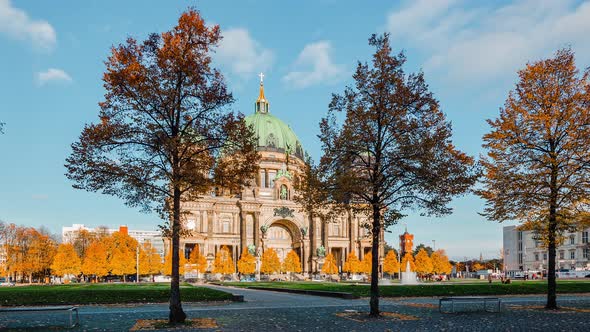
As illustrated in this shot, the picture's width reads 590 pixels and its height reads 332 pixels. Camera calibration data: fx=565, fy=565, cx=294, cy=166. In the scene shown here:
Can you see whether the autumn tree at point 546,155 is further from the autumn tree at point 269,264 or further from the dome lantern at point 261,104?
the dome lantern at point 261,104

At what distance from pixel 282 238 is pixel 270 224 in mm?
5594

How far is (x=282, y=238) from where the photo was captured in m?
121

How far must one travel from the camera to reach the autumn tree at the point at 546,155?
25.9m

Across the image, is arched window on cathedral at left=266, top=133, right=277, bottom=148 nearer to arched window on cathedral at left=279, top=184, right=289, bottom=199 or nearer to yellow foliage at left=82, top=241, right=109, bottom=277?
arched window on cathedral at left=279, top=184, right=289, bottom=199

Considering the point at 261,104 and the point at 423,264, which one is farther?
the point at 261,104

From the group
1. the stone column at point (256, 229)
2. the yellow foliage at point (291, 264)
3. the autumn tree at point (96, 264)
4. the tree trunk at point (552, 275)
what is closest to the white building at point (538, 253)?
the yellow foliage at point (291, 264)

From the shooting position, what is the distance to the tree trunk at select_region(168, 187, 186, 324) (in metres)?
20.1

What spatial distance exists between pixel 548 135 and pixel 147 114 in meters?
18.0

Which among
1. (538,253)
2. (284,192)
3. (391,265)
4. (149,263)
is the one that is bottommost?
(391,265)

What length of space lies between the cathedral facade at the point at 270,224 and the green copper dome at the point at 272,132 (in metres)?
0.23

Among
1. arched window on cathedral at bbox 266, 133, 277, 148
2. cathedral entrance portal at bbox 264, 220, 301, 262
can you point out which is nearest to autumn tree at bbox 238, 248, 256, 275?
cathedral entrance portal at bbox 264, 220, 301, 262

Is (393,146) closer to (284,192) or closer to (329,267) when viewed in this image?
(329,267)

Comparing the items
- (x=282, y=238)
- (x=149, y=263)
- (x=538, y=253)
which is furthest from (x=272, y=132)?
(x=538, y=253)

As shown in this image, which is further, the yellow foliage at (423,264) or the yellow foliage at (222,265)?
the yellow foliage at (423,264)
